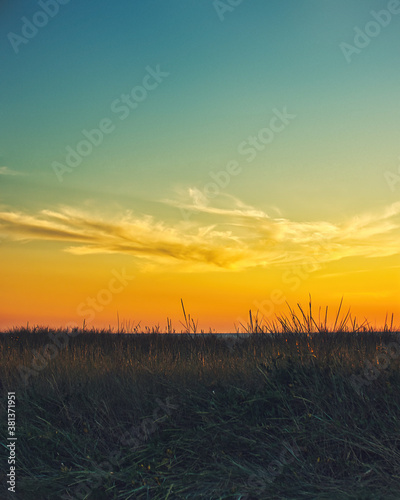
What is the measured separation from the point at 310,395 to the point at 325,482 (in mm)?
1544

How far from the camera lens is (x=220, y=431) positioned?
6191 mm

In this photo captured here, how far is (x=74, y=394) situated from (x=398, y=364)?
508 cm

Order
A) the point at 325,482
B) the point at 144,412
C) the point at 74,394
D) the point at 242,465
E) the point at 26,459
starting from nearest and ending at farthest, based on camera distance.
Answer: the point at 325,482, the point at 242,465, the point at 26,459, the point at 144,412, the point at 74,394

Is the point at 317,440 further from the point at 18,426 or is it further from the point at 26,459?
the point at 18,426

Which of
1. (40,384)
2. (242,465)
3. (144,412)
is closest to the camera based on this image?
(242,465)

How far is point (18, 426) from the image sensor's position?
7.32 metres

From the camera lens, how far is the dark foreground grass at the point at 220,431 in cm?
538

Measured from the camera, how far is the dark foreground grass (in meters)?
5.38

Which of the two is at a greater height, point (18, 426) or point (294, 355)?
point (294, 355)

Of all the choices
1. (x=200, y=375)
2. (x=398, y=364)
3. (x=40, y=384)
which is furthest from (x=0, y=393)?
(x=398, y=364)

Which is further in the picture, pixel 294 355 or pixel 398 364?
pixel 294 355

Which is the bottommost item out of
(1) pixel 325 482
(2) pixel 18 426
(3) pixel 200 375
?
(1) pixel 325 482

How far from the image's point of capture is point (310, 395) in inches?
265

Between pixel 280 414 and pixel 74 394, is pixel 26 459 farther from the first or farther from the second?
pixel 280 414
